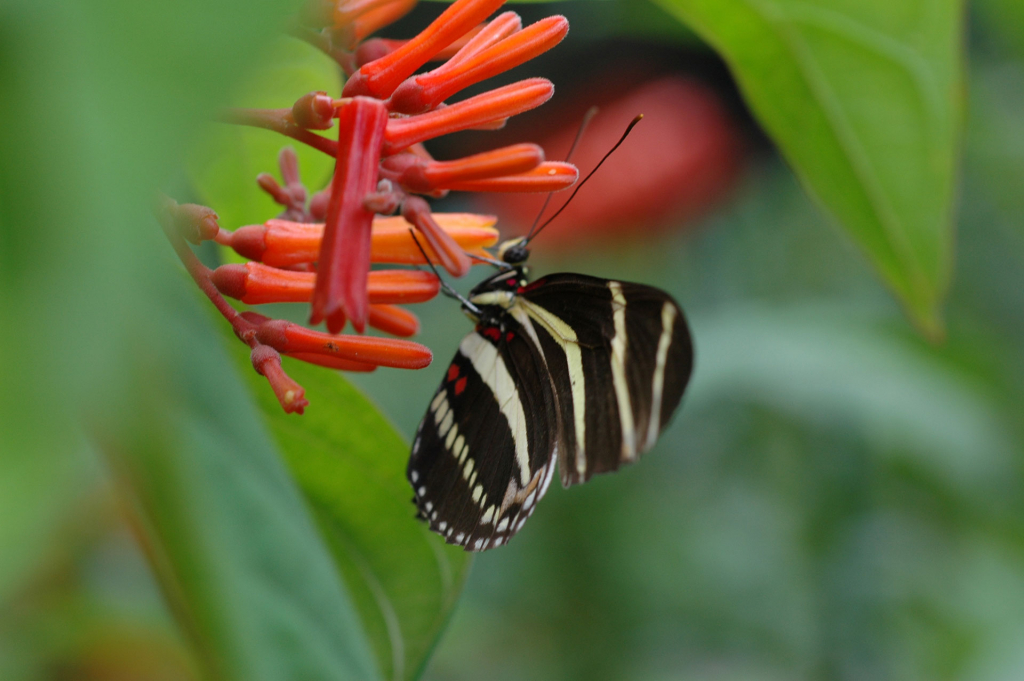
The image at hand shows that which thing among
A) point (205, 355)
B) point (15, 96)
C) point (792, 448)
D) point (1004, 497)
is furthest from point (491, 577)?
point (15, 96)

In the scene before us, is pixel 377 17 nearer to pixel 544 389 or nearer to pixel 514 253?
pixel 514 253

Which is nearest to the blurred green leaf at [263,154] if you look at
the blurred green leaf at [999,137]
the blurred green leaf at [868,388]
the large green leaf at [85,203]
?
the large green leaf at [85,203]

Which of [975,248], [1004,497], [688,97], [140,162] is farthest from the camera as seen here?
[688,97]

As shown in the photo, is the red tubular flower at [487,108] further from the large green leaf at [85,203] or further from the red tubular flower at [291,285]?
the large green leaf at [85,203]

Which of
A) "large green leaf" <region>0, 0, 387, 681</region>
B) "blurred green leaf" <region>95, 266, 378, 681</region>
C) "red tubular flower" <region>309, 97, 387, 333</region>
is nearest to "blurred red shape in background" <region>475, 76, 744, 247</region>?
"red tubular flower" <region>309, 97, 387, 333</region>

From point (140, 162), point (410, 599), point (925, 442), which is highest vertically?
point (140, 162)

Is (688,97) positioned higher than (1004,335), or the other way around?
(688,97)

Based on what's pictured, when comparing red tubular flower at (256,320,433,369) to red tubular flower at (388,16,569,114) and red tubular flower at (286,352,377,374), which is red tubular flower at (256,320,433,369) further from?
red tubular flower at (388,16,569,114)

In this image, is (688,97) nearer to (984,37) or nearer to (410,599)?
(984,37)

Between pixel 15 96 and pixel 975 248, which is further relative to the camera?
pixel 975 248
